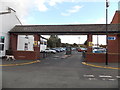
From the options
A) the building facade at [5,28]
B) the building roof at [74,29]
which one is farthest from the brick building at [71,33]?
the building facade at [5,28]

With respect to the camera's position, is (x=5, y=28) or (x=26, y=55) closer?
(x=26, y=55)

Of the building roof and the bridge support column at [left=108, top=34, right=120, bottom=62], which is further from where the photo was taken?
the building roof

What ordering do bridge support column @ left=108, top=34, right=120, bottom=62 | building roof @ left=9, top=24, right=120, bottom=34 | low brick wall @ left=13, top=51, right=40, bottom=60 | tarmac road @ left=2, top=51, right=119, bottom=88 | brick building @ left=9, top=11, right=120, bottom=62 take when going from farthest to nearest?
low brick wall @ left=13, top=51, right=40, bottom=60, building roof @ left=9, top=24, right=120, bottom=34, brick building @ left=9, top=11, right=120, bottom=62, bridge support column @ left=108, top=34, right=120, bottom=62, tarmac road @ left=2, top=51, right=119, bottom=88

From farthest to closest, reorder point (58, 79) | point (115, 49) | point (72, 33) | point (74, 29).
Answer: point (115, 49) → point (72, 33) → point (74, 29) → point (58, 79)

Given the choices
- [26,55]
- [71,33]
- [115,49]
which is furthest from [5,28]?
[115,49]

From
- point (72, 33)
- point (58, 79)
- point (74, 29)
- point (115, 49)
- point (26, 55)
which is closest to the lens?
point (58, 79)

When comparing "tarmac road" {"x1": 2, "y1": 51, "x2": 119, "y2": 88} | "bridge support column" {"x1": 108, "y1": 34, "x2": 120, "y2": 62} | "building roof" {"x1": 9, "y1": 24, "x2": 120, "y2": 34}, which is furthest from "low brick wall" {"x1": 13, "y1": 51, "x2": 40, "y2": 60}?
"bridge support column" {"x1": 108, "y1": 34, "x2": 120, "y2": 62}

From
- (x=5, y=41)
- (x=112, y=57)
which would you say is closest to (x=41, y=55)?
(x=5, y=41)

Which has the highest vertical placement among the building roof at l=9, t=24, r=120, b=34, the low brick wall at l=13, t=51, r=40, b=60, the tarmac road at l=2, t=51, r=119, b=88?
the building roof at l=9, t=24, r=120, b=34

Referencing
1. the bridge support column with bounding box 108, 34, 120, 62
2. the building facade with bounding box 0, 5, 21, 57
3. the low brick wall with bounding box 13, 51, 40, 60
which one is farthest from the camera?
the building facade with bounding box 0, 5, 21, 57

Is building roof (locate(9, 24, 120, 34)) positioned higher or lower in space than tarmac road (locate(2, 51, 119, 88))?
higher

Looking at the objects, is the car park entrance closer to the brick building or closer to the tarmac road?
the brick building

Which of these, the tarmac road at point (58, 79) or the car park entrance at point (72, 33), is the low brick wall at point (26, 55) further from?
the tarmac road at point (58, 79)

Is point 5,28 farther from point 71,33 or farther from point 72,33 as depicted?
point 72,33
